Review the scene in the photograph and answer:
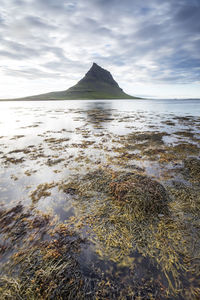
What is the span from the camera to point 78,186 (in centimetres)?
591

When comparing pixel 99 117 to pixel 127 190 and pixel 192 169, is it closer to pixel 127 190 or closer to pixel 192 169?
pixel 192 169

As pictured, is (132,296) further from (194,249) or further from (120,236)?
(194,249)

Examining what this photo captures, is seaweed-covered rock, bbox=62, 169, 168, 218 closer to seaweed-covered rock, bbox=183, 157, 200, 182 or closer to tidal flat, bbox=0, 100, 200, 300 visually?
tidal flat, bbox=0, 100, 200, 300

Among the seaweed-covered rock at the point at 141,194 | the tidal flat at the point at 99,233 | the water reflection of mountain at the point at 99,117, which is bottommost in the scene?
the water reflection of mountain at the point at 99,117

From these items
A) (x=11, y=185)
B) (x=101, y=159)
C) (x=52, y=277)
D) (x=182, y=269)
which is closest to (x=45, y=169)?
(x=11, y=185)

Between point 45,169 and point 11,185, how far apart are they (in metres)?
1.88

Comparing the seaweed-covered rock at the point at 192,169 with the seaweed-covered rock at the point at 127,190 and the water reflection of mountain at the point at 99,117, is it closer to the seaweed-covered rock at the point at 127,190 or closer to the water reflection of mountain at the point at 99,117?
the seaweed-covered rock at the point at 127,190

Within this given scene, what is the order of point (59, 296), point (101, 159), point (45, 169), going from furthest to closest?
point (101, 159)
point (45, 169)
point (59, 296)

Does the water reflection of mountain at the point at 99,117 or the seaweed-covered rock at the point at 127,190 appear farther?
the water reflection of mountain at the point at 99,117

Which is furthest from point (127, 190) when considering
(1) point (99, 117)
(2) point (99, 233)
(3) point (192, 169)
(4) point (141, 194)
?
(1) point (99, 117)

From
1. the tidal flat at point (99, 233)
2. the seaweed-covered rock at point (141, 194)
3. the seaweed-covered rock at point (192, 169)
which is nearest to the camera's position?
the tidal flat at point (99, 233)

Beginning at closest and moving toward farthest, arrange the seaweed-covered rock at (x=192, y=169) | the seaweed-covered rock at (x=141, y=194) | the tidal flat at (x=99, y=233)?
the tidal flat at (x=99, y=233) → the seaweed-covered rock at (x=141, y=194) → the seaweed-covered rock at (x=192, y=169)

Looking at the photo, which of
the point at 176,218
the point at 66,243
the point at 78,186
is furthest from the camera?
the point at 78,186

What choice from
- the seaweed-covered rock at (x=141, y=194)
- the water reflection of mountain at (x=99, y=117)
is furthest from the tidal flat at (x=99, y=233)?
the water reflection of mountain at (x=99, y=117)
